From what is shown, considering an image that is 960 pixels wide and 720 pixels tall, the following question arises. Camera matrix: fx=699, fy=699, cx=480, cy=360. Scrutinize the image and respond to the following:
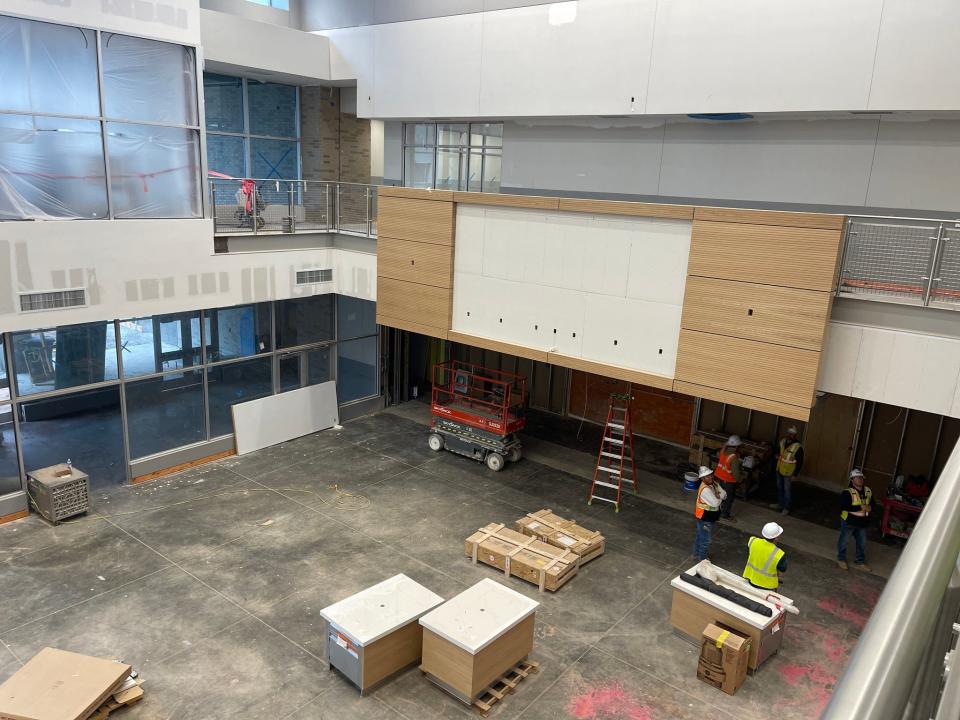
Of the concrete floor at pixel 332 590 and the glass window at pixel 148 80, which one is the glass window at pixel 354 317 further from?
the glass window at pixel 148 80

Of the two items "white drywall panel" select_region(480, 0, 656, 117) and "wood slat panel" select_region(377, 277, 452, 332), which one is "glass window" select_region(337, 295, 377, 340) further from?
"white drywall panel" select_region(480, 0, 656, 117)

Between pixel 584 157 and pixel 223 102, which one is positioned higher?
pixel 223 102

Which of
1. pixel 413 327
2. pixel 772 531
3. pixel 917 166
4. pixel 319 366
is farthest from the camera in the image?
pixel 319 366

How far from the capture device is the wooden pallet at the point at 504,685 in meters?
9.15

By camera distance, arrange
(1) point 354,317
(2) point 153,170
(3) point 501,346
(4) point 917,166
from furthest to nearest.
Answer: (1) point 354,317, (3) point 501,346, (2) point 153,170, (4) point 917,166

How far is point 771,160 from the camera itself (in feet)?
44.8

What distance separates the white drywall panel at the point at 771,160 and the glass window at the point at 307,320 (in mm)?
9616

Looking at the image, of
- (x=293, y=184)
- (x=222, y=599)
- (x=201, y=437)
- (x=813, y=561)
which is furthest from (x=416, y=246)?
(x=813, y=561)

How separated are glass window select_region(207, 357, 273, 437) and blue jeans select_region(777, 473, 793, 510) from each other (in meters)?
12.6

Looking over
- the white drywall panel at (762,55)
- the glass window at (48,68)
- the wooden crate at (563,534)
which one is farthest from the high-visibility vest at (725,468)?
the glass window at (48,68)

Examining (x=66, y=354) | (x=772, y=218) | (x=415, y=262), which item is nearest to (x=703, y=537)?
(x=772, y=218)

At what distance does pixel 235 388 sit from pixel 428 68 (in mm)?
9910

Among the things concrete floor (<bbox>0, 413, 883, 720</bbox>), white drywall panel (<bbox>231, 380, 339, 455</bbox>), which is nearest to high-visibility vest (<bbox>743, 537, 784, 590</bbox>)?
concrete floor (<bbox>0, 413, 883, 720</bbox>)

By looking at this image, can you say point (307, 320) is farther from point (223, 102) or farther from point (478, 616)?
point (478, 616)
